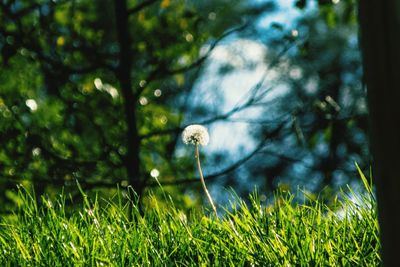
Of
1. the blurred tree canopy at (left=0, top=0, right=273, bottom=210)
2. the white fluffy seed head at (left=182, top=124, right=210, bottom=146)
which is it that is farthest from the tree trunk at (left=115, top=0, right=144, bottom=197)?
the white fluffy seed head at (left=182, top=124, right=210, bottom=146)

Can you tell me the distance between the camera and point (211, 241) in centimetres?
221

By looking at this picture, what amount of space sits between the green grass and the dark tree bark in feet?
2.54

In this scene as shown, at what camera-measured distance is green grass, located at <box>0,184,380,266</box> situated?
2104 millimetres

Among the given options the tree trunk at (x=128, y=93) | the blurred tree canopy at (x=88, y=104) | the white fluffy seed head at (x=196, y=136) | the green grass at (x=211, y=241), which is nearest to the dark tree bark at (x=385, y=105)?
the green grass at (x=211, y=241)

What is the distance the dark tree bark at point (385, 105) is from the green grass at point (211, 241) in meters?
0.78

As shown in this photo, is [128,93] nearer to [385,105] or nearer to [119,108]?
[119,108]

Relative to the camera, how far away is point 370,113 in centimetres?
130

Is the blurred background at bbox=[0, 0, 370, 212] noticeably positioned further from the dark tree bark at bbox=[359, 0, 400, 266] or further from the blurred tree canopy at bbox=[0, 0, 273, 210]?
the dark tree bark at bbox=[359, 0, 400, 266]

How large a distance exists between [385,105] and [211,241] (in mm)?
1086

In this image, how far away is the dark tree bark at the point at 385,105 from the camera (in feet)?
4.12

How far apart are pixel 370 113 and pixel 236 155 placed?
428 inches

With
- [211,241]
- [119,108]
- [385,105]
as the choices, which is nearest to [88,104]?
A: [119,108]

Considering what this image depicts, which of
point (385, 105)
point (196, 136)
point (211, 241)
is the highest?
point (385, 105)

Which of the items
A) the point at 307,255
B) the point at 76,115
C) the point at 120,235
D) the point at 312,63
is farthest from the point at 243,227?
the point at 312,63
